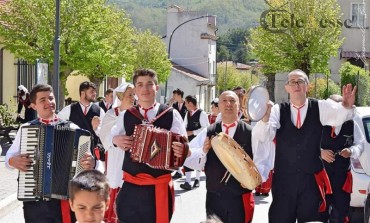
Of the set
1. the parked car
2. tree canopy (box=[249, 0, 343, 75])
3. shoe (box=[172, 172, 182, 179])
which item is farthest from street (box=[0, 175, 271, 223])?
tree canopy (box=[249, 0, 343, 75])

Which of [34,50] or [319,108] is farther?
[34,50]

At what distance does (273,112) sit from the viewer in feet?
23.7

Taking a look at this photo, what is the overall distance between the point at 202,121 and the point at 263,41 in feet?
83.7

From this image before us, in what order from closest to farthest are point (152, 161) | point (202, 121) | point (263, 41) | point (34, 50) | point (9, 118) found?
point (152, 161) < point (202, 121) < point (9, 118) < point (34, 50) < point (263, 41)

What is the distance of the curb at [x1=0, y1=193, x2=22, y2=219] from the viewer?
11059 millimetres

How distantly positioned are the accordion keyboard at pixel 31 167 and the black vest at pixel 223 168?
1758mm

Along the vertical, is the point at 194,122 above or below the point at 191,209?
above

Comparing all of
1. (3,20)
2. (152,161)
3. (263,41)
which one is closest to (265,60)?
(263,41)

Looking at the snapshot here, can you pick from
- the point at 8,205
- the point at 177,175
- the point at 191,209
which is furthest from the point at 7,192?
the point at 177,175

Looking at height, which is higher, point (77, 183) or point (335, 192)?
point (77, 183)

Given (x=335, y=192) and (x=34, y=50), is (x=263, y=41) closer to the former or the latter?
(x=34, y=50)

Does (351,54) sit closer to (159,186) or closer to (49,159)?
(159,186)

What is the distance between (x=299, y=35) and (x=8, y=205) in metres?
29.8

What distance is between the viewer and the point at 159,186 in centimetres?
688
